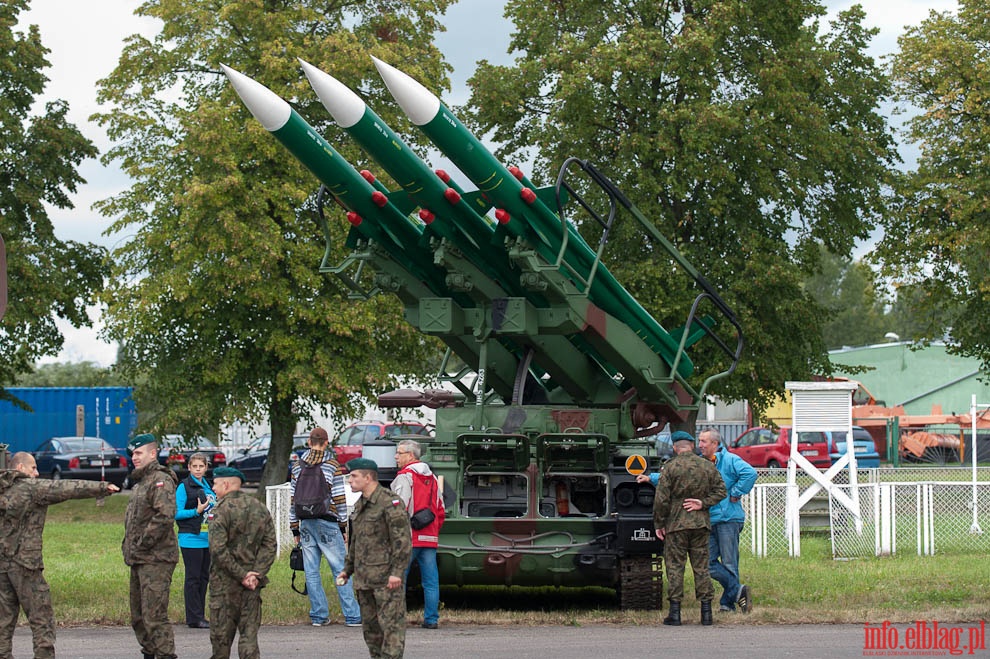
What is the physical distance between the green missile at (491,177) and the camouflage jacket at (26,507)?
4.27m

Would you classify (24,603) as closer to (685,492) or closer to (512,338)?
(685,492)

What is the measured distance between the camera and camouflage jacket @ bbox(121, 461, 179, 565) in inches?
350

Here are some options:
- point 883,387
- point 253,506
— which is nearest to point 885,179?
point 253,506

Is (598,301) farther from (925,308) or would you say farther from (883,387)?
(883,387)

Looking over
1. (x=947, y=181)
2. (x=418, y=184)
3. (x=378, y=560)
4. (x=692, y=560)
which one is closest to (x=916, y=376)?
(x=947, y=181)

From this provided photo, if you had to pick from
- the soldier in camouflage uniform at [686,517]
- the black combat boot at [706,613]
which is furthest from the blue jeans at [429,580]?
the black combat boot at [706,613]

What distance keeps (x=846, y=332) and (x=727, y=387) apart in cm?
5310

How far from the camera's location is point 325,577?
1394cm

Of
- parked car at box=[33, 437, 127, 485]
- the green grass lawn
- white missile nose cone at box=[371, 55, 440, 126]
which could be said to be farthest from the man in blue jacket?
parked car at box=[33, 437, 127, 485]

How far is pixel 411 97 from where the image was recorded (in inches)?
448

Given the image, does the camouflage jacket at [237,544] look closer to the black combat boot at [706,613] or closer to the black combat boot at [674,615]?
the black combat boot at [674,615]

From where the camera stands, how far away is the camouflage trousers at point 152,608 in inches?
346

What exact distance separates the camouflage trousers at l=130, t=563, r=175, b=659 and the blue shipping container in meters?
27.3

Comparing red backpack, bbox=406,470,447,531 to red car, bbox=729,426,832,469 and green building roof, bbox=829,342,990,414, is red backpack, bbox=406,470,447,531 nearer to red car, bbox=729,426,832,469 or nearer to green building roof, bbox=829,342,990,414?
red car, bbox=729,426,832,469
